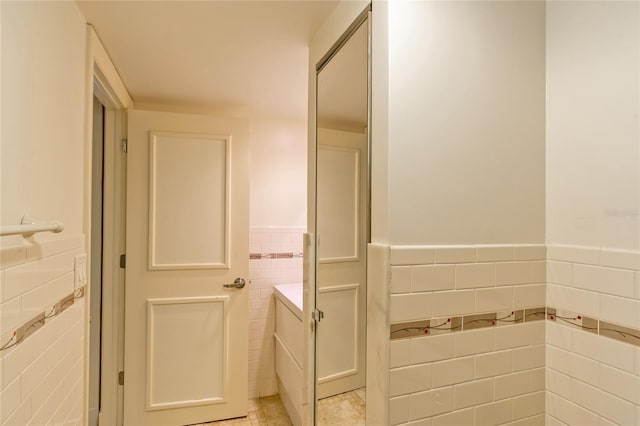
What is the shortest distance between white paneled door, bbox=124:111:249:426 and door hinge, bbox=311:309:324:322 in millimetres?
952

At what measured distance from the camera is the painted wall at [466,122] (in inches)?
41.8

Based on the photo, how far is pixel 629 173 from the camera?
39.2 inches

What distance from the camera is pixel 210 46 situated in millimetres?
1639

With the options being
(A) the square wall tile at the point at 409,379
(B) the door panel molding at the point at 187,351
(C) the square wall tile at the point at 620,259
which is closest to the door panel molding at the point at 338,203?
(A) the square wall tile at the point at 409,379

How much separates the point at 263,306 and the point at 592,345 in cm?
203

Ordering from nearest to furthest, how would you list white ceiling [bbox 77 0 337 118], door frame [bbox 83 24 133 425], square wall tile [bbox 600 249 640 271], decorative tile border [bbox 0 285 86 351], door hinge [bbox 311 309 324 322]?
decorative tile border [bbox 0 285 86 351] < square wall tile [bbox 600 249 640 271] < white ceiling [bbox 77 0 337 118] < door hinge [bbox 311 309 324 322] < door frame [bbox 83 24 133 425]

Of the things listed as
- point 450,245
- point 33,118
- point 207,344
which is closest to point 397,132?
point 450,245

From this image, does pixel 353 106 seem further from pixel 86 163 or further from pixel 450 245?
pixel 86 163

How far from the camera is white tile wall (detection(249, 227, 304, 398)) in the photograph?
8.76 ft

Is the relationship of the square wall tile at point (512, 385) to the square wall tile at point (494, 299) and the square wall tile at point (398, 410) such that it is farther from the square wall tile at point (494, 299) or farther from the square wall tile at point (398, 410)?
the square wall tile at point (398, 410)

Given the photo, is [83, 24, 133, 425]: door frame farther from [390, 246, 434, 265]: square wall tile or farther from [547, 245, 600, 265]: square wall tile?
[547, 245, 600, 265]: square wall tile

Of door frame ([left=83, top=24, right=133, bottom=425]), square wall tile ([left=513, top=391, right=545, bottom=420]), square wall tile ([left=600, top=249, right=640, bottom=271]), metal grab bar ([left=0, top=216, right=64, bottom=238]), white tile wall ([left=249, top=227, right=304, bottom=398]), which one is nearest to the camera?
metal grab bar ([left=0, top=216, right=64, bottom=238])

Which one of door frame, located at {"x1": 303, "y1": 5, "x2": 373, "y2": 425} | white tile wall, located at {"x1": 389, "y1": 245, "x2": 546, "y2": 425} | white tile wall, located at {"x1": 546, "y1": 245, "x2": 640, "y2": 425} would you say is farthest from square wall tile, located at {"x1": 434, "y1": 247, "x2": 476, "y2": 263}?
door frame, located at {"x1": 303, "y1": 5, "x2": 373, "y2": 425}

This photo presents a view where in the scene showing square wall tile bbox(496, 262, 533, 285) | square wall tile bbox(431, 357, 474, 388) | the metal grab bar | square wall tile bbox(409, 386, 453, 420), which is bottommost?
square wall tile bbox(409, 386, 453, 420)
